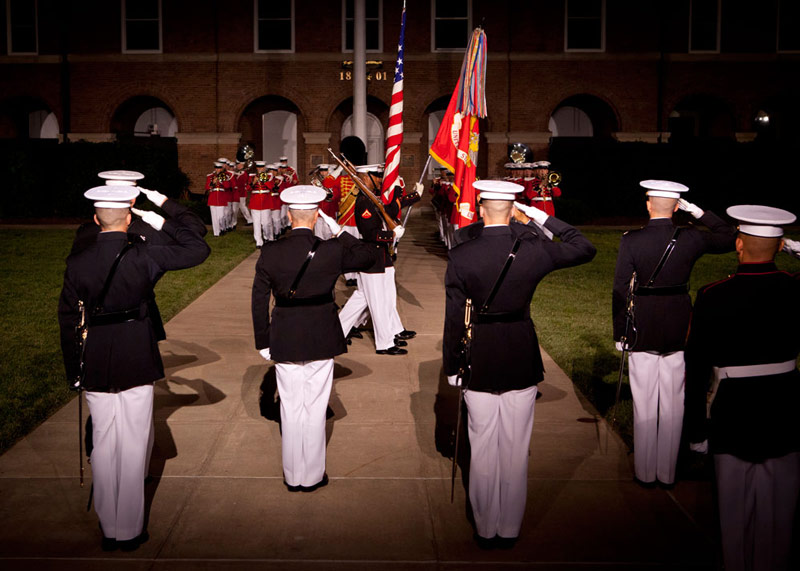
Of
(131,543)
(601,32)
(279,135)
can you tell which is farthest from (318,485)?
(279,135)

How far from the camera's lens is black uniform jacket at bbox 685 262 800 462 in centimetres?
402

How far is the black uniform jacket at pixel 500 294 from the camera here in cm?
492

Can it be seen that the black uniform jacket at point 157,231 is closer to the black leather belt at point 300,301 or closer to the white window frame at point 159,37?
the black leather belt at point 300,301

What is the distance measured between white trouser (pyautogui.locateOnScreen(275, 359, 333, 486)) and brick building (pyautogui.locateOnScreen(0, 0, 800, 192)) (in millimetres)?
25496

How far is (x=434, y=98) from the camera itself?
30.6 meters

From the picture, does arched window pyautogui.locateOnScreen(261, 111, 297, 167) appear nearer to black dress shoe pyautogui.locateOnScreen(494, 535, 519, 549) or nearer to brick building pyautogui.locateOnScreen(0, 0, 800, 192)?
brick building pyautogui.locateOnScreen(0, 0, 800, 192)

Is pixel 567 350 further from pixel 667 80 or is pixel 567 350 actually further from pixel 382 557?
pixel 667 80

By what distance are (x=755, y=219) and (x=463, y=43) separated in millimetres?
28100

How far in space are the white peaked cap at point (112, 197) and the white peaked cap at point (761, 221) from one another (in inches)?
126

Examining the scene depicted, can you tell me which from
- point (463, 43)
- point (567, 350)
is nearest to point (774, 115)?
point (463, 43)

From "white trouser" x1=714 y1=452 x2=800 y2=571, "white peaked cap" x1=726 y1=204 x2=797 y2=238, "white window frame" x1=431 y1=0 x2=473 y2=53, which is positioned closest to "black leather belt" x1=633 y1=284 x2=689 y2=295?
"white peaked cap" x1=726 y1=204 x2=797 y2=238

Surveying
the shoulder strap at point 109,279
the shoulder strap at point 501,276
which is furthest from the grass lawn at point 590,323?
the shoulder strap at point 109,279

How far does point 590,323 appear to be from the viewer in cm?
1166

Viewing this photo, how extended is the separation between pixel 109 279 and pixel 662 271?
3.48 meters
